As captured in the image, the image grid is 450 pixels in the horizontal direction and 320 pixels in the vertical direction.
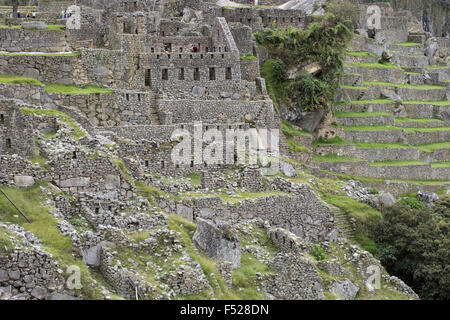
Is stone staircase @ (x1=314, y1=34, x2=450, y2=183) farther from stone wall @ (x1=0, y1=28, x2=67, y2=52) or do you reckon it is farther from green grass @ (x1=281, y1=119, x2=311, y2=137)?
stone wall @ (x1=0, y1=28, x2=67, y2=52)

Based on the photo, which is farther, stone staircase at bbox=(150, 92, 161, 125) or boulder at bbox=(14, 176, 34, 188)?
stone staircase at bbox=(150, 92, 161, 125)

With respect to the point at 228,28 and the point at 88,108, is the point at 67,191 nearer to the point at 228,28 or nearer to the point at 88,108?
the point at 88,108

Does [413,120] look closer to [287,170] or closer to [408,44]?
[408,44]

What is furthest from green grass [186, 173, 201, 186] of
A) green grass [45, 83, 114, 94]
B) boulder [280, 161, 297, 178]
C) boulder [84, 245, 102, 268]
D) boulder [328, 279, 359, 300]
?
boulder [84, 245, 102, 268]

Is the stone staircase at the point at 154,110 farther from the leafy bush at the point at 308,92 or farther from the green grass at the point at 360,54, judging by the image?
the green grass at the point at 360,54

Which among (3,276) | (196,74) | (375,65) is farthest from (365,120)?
(3,276)

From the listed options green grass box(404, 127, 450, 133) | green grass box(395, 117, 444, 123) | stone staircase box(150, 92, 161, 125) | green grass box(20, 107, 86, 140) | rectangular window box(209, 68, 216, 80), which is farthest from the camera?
green grass box(395, 117, 444, 123)

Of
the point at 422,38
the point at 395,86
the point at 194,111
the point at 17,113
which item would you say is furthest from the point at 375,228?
the point at 422,38
